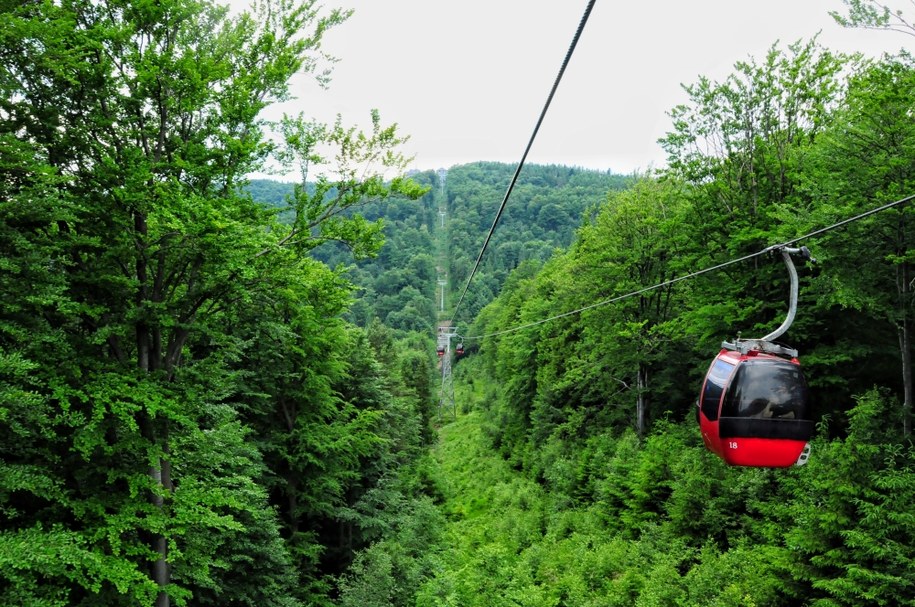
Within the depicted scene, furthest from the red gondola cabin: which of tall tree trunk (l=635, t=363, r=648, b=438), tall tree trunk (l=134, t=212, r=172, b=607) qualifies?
tall tree trunk (l=635, t=363, r=648, b=438)

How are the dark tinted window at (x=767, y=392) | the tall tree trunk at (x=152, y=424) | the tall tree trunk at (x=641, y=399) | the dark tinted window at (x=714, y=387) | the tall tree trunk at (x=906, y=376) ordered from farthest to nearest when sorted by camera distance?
the tall tree trunk at (x=641, y=399), the tall tree trunk at (x=906, y=376), the tall tree trunk at (x=152, y=424), the dark tinted window at (x=714, y=387), the dark tinted window at (x=767, y=392)

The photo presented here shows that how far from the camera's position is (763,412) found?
24.4 feet

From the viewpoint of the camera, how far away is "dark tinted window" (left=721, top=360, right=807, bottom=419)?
24.4ft

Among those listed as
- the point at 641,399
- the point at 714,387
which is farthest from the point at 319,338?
the point at 641,399

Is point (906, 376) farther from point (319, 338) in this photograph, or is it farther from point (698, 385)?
point (319, 338)

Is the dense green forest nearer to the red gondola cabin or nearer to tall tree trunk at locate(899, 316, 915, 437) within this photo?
tall tree trunk at locate(899, 316, 915, 437)

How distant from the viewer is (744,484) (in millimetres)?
13117

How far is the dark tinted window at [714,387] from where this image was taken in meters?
7.82

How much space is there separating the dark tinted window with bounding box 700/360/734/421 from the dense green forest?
174 cm

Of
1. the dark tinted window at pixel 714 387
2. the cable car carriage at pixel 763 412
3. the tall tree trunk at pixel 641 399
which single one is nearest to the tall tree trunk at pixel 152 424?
the dark tinted window at pixel 714 387

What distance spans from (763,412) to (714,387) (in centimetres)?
76

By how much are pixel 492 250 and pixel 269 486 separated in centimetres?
12277

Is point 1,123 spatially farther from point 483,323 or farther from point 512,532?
point 483,323

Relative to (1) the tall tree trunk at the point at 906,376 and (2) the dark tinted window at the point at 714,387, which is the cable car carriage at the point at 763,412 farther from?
(1) the tall tree trunk at the point at 906,376
